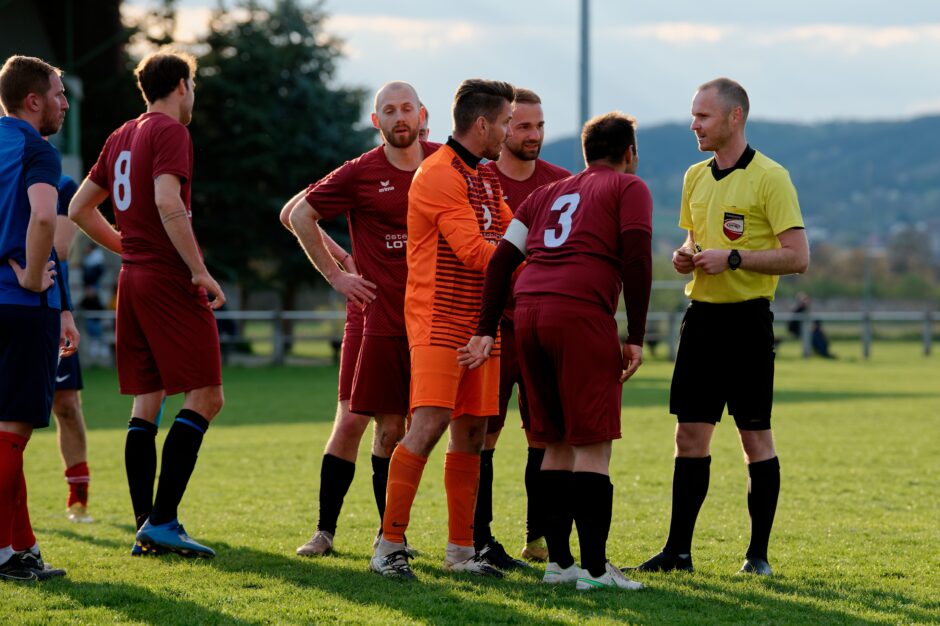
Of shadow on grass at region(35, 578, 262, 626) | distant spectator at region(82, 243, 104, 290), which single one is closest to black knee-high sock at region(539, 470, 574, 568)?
shadow on grass at region(35, 578, 262, 626)

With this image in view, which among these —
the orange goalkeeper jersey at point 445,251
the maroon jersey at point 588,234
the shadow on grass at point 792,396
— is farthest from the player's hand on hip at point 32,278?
the shadow on grass at point 792,396

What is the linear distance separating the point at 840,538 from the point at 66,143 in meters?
Answer: 26.4

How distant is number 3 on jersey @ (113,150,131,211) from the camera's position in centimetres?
659

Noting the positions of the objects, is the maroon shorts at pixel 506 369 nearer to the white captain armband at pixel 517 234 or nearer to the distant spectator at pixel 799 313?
the white captain armband at pixel 517 234

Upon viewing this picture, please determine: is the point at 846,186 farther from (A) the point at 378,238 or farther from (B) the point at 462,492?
(B) the point at 462,492

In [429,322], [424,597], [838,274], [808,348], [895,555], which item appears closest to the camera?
[424,597]

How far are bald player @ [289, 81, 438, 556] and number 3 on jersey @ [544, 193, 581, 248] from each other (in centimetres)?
100

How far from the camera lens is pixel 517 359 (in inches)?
268

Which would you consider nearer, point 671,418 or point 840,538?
point 840,538

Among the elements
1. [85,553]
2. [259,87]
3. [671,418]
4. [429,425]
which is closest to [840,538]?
[429,425]

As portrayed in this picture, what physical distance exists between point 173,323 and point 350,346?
3.04ft

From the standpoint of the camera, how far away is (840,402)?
18234 mm

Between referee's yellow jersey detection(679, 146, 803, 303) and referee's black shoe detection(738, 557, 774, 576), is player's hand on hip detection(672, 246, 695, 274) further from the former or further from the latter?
referee's black shoe detection(738, 557, 774, 576)

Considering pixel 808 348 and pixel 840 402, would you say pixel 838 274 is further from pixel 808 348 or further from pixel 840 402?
pixel 840 402
